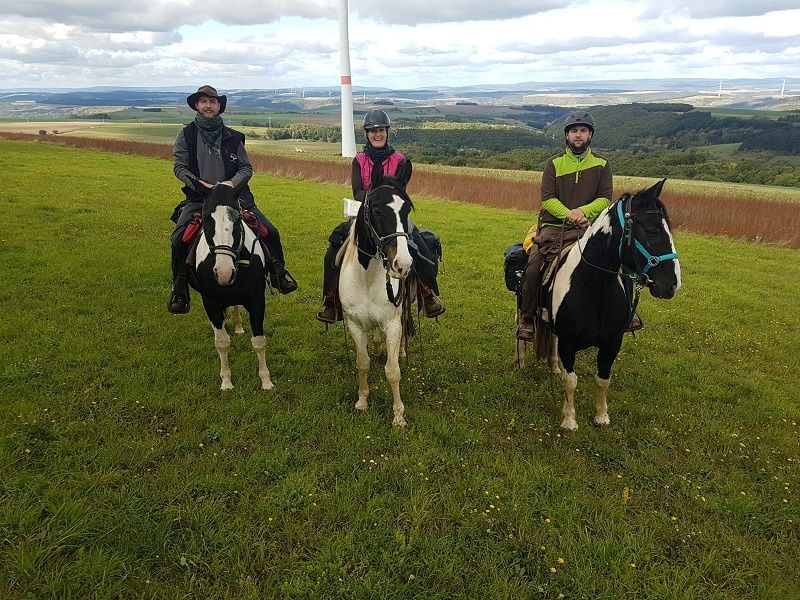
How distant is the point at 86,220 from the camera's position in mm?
14969

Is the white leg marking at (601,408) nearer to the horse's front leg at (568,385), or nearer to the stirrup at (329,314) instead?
the horse's front leg at (568,385)

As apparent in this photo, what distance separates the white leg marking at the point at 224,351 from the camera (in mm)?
6203

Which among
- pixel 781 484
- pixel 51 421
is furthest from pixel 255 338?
pixel 781 484

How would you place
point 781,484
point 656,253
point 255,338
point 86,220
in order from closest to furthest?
point 656,253
point 781,484
point 255,338
point 86,220

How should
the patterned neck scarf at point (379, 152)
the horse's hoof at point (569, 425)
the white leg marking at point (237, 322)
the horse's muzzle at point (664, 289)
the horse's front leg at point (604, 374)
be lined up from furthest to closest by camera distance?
the white leg marking at point (237, 322), the patterned neck scarf at point (379, 152), the horse's hoof at point (569, 425), the horse's front leg at point (604, 374), the horse's muzzle at point (664, 289)

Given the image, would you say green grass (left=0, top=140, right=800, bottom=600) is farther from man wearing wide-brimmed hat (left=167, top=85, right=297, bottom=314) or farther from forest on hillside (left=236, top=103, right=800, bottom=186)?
forest on hillside (left=236, top=103, right=800, bottom=186)

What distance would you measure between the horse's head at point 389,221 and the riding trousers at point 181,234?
7.43ft

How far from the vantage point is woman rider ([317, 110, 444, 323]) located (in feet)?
19.2

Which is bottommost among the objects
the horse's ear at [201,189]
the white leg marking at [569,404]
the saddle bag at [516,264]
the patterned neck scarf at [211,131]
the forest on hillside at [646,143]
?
the white leg marking at [569,404]

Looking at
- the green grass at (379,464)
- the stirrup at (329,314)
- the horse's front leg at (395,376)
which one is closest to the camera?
the green grass at (379,464)

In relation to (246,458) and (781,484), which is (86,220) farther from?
(781,484)

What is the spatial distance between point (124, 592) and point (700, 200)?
23362 mm

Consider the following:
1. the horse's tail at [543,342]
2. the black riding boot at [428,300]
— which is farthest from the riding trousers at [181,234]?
the horse's tail at [543,342]

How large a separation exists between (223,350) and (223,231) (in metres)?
1.79
